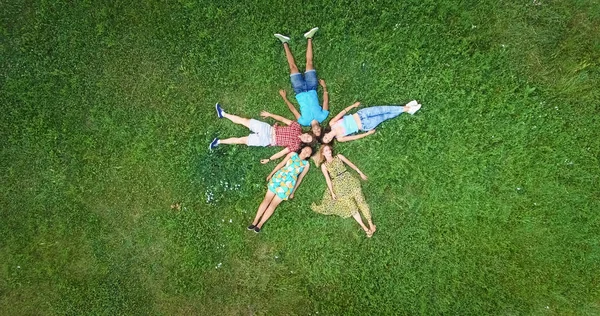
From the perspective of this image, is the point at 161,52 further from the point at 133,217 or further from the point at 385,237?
the point at 385,237

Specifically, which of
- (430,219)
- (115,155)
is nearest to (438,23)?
(430,219)

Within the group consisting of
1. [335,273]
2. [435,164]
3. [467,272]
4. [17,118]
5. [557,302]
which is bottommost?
[557,302]

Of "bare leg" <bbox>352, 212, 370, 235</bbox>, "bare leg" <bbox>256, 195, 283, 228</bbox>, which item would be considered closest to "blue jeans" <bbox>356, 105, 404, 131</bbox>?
"bare leg" <bbox>352, 212, 370, 235</bbox>

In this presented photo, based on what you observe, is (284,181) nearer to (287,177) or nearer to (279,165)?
(287,177)

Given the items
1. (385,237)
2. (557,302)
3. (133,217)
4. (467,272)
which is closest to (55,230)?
(133,217)

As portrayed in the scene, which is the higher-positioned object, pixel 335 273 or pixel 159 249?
pixel 159 249

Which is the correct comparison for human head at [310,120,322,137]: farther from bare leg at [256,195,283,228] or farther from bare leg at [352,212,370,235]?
bare leg at [352,212,370,235]

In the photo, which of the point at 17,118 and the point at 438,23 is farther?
the point at 17,118
